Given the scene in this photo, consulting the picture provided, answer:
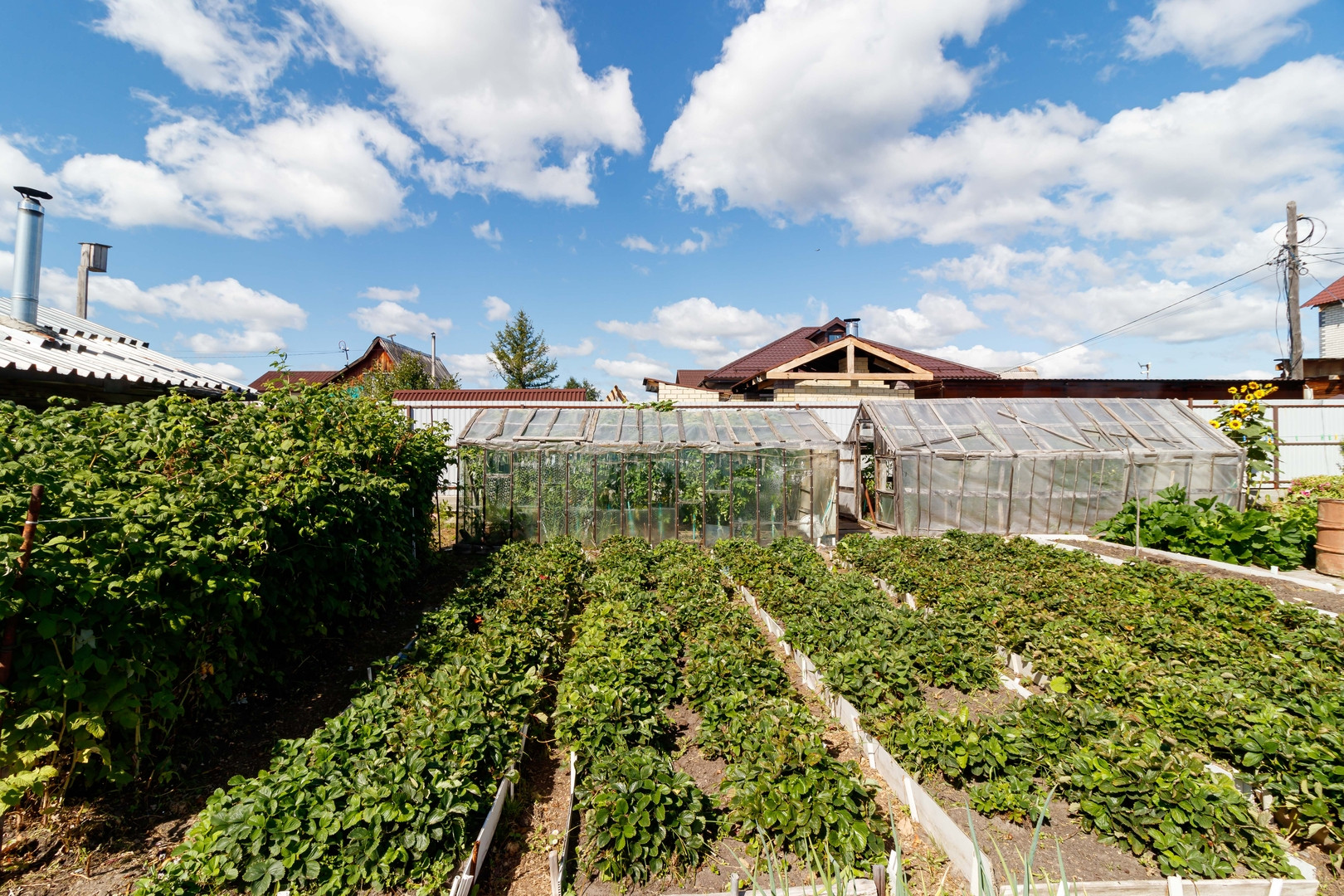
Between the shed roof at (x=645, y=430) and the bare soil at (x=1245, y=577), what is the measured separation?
5.50 m

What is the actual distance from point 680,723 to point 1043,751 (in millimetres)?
2707

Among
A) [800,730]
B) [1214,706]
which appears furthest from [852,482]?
[800,730]

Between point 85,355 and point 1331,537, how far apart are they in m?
18.4

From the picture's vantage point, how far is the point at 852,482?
51.5 feet

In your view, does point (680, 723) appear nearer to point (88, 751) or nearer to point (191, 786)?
point (191, 786)

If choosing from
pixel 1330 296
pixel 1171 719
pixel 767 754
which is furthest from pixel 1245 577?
pixel 1330 296

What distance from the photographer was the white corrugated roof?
244 inches

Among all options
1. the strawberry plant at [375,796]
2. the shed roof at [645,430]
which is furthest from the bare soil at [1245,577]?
the strawberry plant at [375,796]

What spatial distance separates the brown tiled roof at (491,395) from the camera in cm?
2289

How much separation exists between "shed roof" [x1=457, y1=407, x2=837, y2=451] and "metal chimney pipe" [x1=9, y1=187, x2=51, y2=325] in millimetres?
6703

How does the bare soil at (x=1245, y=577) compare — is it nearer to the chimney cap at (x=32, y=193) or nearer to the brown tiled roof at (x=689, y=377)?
the chimney cap at (x=32, y=193)

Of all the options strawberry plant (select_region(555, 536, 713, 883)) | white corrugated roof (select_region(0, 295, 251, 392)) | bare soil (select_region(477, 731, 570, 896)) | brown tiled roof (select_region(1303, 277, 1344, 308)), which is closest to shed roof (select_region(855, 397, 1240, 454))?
strawberry plant (select_region(555, 536, 713, 883))

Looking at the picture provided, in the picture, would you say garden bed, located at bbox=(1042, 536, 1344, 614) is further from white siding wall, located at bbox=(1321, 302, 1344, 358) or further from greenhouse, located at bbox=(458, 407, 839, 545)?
white siding wall, located at bbox=(1321, 302, 1344, 358)

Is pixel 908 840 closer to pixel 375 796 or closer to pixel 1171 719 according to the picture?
pixel 1171 719
